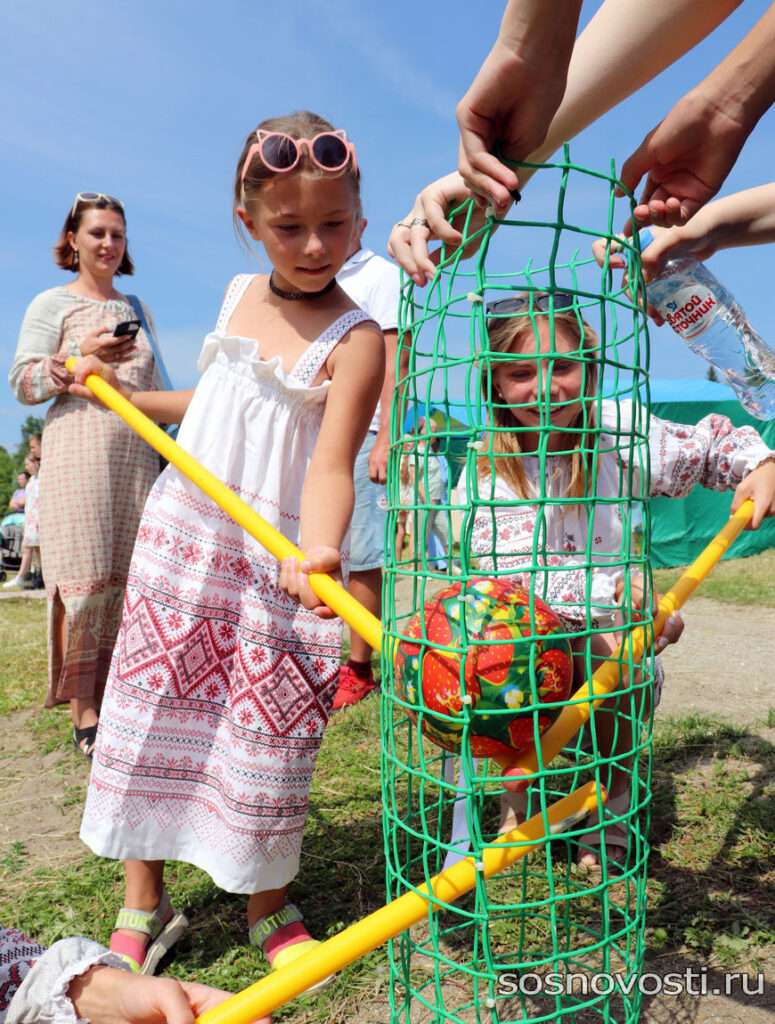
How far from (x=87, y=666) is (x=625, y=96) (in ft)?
8.12

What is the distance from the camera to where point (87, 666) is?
3154 millimetres

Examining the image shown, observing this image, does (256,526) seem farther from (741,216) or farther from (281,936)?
(741,216)

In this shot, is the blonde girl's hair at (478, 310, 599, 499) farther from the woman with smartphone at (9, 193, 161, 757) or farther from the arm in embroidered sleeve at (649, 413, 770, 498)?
the woman with smartphone at (9, 193, 161, 757)

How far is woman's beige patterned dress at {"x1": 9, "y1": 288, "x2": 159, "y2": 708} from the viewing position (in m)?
3.08

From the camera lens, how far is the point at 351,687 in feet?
12.3

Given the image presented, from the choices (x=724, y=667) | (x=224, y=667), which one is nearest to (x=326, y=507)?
(x=224, y=667)

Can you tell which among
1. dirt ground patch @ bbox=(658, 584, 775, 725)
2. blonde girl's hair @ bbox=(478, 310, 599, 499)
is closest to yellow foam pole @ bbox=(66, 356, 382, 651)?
blonde girl's hair @ bbox=(478, 310, 599, 499)

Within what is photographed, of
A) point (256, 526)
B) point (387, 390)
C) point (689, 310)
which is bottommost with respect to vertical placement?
point (256, 526)

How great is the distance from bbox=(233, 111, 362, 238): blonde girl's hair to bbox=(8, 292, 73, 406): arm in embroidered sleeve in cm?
116

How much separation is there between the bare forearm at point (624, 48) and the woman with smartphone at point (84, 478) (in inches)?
73.3

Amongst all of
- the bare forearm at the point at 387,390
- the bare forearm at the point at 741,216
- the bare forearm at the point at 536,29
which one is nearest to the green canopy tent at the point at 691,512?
the bare forearm at the point at 387,390

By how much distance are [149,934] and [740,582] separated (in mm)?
6519

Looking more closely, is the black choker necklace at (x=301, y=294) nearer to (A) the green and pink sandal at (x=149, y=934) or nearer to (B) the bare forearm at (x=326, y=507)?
(B) the bare forearm at (x=326, y=507)

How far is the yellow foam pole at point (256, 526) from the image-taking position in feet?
4.69
